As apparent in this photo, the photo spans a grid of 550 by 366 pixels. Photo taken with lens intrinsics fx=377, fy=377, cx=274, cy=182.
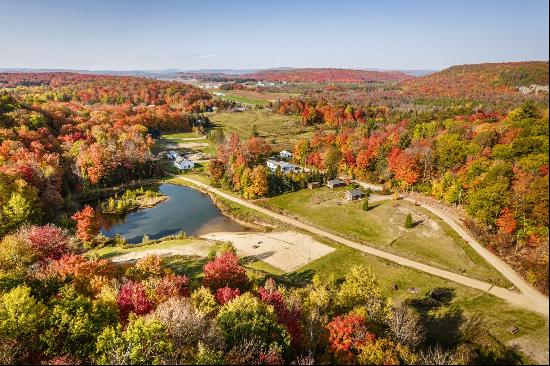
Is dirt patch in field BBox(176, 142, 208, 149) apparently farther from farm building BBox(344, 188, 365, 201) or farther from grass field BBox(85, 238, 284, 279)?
grass field BBox(85, 238, 284, 279)

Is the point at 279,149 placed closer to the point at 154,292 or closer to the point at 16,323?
the point at 154,292

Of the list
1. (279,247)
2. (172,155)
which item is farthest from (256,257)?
(172,155)

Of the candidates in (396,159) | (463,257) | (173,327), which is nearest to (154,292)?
(173,327)

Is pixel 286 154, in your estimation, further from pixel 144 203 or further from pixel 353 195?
pixel 144 203

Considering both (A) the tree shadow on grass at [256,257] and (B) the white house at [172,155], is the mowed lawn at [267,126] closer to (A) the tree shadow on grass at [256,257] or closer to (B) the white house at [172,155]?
(B) the white house at [172,155]

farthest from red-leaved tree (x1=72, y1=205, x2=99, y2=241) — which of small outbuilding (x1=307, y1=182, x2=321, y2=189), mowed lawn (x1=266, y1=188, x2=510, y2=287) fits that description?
small outbuilding (x1=307, y1=182, x2=321, y2=189)

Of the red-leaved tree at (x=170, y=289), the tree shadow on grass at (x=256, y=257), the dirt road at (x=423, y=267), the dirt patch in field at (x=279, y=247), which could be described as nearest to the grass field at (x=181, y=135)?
the dirt road at (x=423, y=267)
